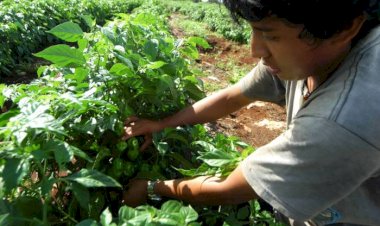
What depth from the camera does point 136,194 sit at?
1645 millimetres

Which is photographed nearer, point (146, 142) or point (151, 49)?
point (146, 142)

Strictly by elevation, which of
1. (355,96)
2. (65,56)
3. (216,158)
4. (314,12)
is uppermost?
(314,12)

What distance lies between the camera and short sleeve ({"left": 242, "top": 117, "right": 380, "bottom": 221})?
1.16 meters

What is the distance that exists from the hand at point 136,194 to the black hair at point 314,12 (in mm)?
831

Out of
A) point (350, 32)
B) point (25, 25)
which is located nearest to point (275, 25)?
point (350, 32)

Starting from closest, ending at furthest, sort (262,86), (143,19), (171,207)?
(171,207), (262,86), (143,19)

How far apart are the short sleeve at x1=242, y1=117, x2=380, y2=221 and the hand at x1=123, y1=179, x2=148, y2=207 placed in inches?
19.4

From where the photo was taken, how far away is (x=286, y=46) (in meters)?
1.20

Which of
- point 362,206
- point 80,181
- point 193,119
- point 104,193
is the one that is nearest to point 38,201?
point 80,181

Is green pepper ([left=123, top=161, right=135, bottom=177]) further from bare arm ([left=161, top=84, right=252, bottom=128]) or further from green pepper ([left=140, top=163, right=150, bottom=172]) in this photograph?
bare arm ([left=161, top=84, right=252, bottom=128])

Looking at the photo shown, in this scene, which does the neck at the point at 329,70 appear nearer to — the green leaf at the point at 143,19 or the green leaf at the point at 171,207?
the green leaf at the point at 171,207

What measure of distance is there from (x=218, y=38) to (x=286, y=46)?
9.32 m

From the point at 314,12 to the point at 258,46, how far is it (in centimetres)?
21

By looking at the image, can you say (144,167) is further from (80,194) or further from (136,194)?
(80,194)
